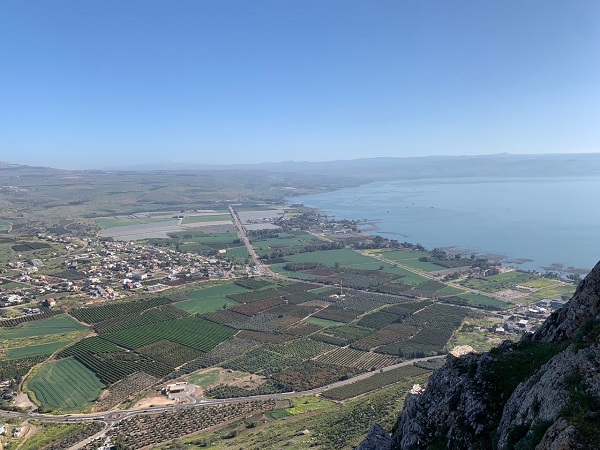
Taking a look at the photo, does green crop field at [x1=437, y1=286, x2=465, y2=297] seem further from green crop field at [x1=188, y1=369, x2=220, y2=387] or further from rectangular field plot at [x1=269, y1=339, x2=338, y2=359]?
green crop field at [x1=188, y1=369, x2=220, y2=387]

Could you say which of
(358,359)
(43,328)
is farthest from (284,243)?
(358,359)

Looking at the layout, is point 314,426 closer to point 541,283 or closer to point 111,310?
point 111,310

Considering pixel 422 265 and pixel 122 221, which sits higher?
pixel 122 221

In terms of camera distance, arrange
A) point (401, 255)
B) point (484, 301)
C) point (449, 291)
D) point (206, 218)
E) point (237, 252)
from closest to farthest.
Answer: point (484, 301) < point (449, 291) < point (401, 255) < point (237, 252) < point (206, 218)

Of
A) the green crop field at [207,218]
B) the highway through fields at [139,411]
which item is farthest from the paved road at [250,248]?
the highway through fields at [139,411]

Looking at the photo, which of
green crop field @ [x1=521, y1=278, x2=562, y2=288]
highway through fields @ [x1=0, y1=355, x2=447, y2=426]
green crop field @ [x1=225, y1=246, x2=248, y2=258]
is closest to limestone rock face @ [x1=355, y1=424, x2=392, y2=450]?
highway through fields @ [x1=0, y1=355, x2=447, y2=426]

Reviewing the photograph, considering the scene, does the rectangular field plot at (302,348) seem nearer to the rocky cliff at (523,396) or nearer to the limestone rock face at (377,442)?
the limestone rock face at (377,442)
